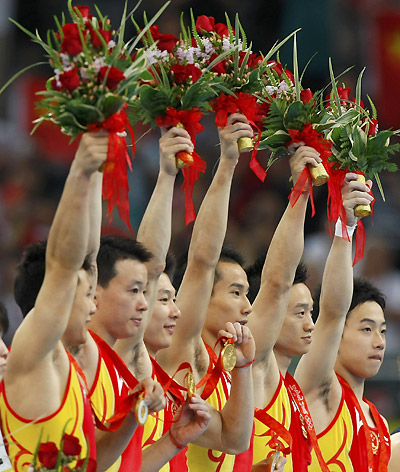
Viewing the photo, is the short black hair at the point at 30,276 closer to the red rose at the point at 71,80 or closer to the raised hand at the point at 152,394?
the raised hand at the point at 152,394

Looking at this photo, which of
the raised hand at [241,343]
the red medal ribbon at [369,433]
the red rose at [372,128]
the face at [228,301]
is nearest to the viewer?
the raised hand at [241,343]

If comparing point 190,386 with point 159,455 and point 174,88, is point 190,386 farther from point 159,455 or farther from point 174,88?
point 174,88

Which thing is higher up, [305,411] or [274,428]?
[305,411]

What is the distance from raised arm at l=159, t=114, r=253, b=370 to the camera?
5.22 m

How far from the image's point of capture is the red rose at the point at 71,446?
3861 millimetres

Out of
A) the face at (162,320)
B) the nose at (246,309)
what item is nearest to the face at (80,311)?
the face at (162,320)

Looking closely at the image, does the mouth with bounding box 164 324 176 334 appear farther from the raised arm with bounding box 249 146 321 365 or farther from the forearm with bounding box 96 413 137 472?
the forearm with bounding box 96 413 137 472

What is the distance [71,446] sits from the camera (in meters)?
3.87

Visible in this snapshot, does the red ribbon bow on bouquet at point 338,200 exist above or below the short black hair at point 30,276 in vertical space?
above

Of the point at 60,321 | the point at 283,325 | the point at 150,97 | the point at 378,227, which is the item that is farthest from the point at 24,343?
the point at 378,227

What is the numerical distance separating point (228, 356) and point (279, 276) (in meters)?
1.03

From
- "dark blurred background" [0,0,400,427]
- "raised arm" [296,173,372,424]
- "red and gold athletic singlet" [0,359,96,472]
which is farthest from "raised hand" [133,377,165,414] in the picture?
"dark blurred background" [0,0,400,427]

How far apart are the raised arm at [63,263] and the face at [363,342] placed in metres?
3.32

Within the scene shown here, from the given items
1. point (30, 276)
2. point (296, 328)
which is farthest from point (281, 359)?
point (30, 276)
